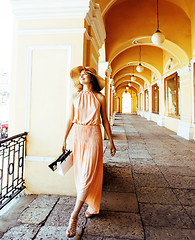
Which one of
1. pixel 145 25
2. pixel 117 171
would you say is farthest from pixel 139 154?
pixel 145 25

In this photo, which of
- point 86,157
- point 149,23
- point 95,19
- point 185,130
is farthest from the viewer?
point 185,130

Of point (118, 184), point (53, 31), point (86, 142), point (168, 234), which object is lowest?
point (168, 234)

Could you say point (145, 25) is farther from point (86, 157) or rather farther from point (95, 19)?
point (86, 157)

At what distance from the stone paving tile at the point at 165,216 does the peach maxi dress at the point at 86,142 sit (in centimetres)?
85

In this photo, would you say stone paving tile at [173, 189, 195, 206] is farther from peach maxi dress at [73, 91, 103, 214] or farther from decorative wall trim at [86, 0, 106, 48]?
decorative wall trim at [86, 0, 106, 48]

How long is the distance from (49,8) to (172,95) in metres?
9.39

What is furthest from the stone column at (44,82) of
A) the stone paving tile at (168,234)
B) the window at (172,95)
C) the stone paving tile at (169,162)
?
the window at (172,95)

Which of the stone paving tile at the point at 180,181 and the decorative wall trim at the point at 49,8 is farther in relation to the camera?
the stone paving tile at the point at 180,181

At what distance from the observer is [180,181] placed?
10.2 feet

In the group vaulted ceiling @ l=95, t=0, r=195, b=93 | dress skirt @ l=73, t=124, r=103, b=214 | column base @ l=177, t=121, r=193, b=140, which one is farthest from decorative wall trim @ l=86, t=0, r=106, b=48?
column base @ l=177, t=121, r=193, b=140

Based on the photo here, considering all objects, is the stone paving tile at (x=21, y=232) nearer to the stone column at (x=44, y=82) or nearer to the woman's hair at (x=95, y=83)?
the stone column at (x=44, y=82)

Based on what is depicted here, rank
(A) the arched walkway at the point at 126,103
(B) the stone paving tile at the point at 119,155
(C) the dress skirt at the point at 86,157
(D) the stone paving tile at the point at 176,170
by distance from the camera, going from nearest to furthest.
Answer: (C) the dress skirt at the point at 86,157 → (D) the stone paving tile at the point at 176,170 → (B) the stone paving tile at the point at 119,155 → (A) the arched walkway at the point at 126,103

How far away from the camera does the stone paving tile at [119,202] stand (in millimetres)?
2241

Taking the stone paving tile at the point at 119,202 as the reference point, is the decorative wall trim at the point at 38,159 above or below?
above
